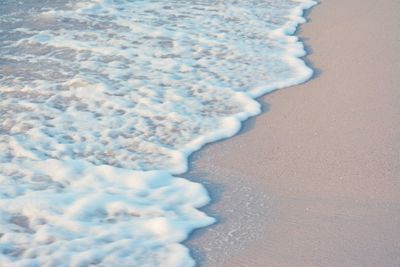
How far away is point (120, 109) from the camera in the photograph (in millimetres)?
5016

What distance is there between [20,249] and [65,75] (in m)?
2.49

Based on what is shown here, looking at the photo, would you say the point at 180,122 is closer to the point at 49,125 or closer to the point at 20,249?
the point at 49,125

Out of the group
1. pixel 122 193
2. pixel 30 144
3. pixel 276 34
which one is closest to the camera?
pixel 122 193

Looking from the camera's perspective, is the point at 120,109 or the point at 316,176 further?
the point at 120,109

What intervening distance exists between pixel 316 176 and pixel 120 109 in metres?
1.54

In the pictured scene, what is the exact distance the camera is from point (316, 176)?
4.05 meters

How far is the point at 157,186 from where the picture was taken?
3979 millimetres

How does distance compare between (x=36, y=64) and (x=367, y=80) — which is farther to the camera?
(x=36, y=64)

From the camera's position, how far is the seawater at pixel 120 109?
11.5 ft

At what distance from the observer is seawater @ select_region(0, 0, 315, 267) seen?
3510 millimetres

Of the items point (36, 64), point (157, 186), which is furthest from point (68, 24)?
point (157, 186)

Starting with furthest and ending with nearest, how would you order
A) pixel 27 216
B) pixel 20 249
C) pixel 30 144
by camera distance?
pixel 30 144 → pixel 27 216 → pixel 20 249

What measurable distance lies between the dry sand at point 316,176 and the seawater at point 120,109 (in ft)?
0.49

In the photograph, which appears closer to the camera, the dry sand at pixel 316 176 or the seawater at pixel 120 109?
the dry sand at pixel 316 176
